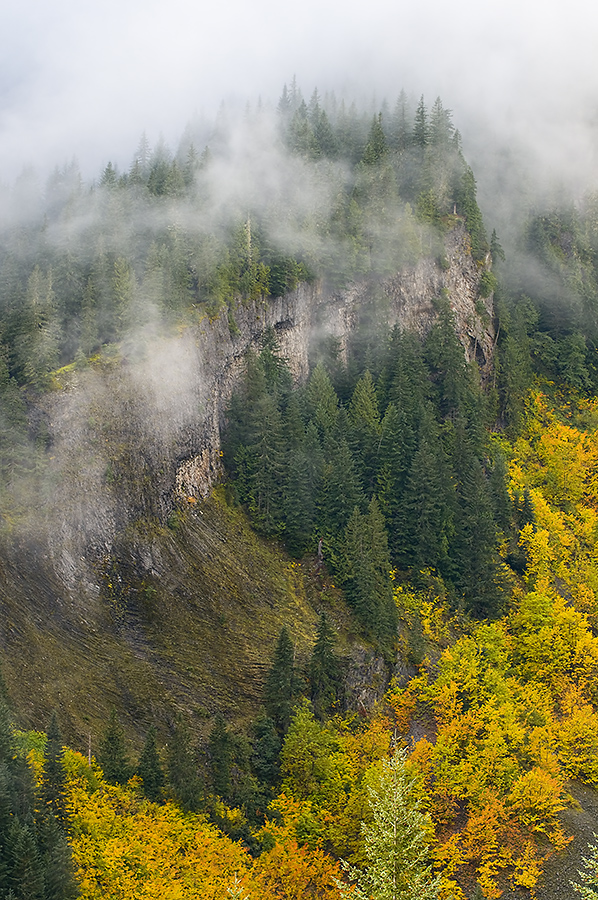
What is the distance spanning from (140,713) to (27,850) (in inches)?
833

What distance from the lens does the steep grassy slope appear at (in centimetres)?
5744

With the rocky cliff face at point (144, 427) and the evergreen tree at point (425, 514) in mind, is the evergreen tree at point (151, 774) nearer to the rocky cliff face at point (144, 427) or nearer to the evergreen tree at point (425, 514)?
the rocky cliff face at point (144, 427)

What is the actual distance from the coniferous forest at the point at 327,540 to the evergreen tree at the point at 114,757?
22 cm

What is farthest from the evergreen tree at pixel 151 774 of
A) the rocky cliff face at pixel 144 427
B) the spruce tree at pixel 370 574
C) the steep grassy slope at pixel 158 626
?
the spruce tree at pixel 370 574

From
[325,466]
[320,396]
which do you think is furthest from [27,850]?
[320,396]

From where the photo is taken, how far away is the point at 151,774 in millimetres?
50750

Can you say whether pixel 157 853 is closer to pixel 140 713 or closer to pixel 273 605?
pixel 140 713

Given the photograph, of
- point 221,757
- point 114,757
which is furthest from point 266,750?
point 114,757

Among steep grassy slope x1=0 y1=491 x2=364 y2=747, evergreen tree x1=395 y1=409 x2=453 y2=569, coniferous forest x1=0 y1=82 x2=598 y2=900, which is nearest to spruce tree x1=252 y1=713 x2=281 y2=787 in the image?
coniferous forest x1=0 y1=82 x2=598 y2=900

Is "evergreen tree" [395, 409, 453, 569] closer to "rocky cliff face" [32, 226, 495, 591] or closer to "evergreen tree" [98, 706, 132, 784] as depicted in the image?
"rocky cliff face" [32, 226, 495, 591]

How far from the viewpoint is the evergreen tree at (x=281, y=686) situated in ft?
202

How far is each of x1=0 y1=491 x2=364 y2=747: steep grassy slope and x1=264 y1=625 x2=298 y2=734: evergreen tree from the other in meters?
1.79

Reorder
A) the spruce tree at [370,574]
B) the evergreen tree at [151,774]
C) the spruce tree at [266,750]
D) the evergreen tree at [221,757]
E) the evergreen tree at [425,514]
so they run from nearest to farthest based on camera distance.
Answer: the evergreen tree at [151,774], the evergreen tree at [221,757], the spruce tree at [266,750], the spruce tree at [370,574], the evergreen tree at [425,514]

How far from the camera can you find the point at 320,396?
297ft
